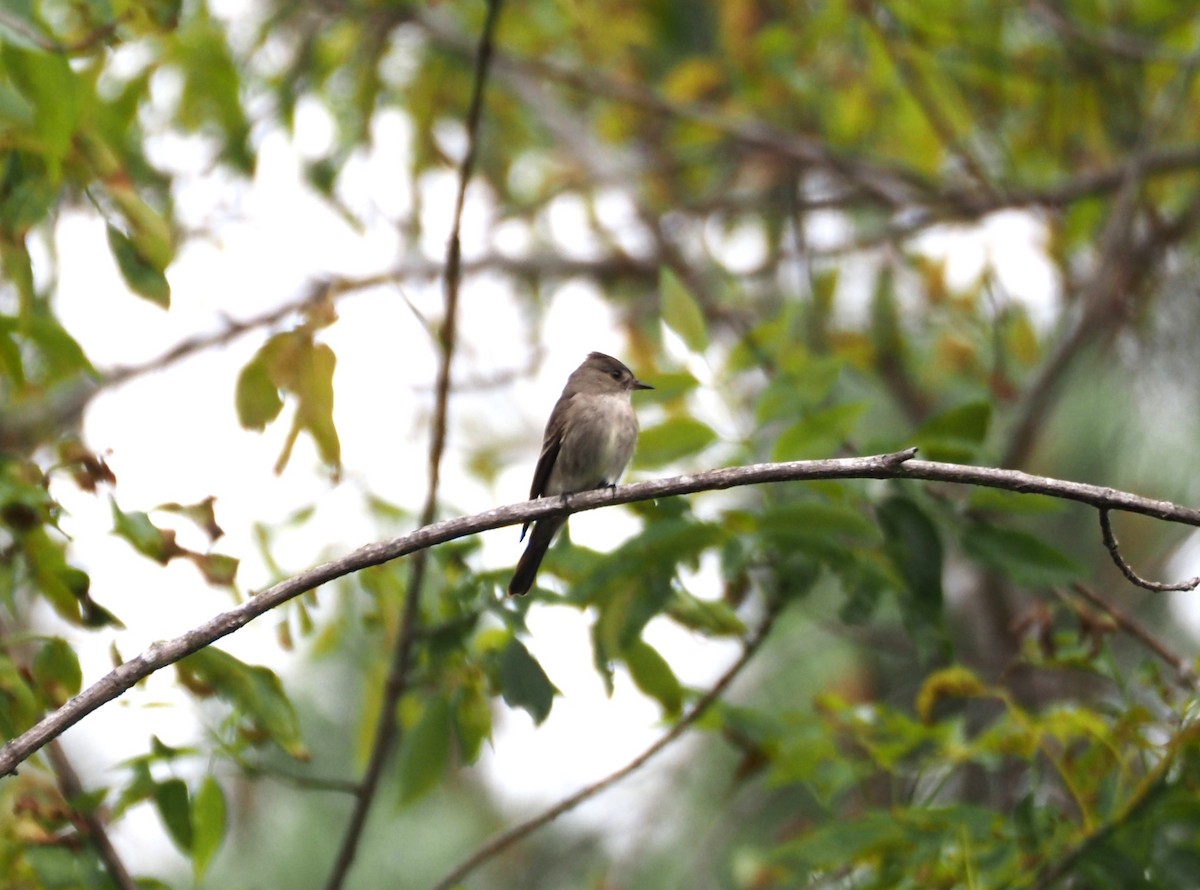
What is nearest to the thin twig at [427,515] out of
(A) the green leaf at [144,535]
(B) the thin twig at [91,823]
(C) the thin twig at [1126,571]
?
(B) the thin twig at [91,823]

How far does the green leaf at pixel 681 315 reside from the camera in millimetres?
3273

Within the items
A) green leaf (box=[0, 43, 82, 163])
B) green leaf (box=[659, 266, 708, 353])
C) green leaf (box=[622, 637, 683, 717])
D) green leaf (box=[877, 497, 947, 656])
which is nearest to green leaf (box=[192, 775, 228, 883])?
green leaf (box=[622, 637, 683, 717])

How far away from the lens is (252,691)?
2.75 m

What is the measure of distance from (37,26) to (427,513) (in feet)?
4.49

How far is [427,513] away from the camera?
3.13 meters

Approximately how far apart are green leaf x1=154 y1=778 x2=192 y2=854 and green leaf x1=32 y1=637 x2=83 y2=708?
0.29 meters

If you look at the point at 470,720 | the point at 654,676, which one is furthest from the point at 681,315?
the point at 470,720

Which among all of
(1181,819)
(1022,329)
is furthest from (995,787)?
(1022,329)

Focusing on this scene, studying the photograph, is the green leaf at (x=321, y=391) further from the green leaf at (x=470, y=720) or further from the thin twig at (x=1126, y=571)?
the thin twig at (x=1126, y=571)

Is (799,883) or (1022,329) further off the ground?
(1022,329)

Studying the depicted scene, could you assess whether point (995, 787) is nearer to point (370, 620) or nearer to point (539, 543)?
point (539, 543)

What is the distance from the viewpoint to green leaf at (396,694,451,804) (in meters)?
3.21

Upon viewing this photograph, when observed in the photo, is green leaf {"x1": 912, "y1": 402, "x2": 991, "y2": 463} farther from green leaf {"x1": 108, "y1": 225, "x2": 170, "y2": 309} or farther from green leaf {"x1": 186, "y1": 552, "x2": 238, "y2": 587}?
green leaf {"x1": 108, "y1": 225, "x2": 170, "y2": 309}

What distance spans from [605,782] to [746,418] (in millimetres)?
2633
